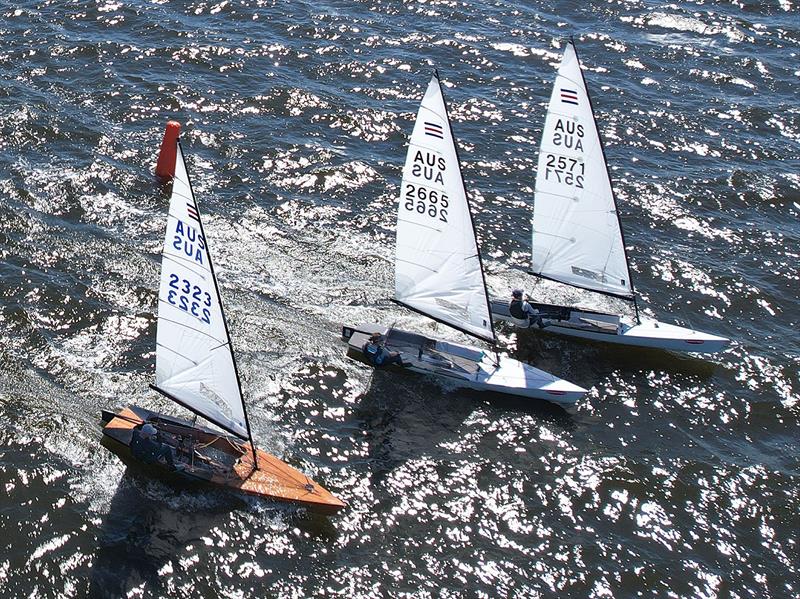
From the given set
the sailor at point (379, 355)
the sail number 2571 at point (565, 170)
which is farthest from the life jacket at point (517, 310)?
the sailor at point (379, 355)

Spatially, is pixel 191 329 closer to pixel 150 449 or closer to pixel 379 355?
pixel 150 449

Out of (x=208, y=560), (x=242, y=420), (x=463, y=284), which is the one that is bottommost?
(x=208, y=560)

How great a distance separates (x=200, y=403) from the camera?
28062mm

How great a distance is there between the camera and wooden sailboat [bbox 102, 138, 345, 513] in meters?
26.3

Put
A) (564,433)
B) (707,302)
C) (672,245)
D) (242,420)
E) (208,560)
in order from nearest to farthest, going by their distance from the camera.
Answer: (208,560) < (242,420) < (564,433) < (707,302) < (672,245)

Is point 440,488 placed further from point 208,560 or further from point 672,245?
point 672,245

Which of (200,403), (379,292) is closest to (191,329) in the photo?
(200,403)

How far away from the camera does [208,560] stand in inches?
1017

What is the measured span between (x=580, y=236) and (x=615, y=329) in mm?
3617

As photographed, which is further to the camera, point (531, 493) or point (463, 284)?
point (463, 284)

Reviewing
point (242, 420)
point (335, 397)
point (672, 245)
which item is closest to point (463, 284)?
point (335, 397)

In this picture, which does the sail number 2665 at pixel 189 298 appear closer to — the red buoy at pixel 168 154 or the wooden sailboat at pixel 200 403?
the wooden sailboat at pixel 200 403

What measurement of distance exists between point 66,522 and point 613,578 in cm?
1509

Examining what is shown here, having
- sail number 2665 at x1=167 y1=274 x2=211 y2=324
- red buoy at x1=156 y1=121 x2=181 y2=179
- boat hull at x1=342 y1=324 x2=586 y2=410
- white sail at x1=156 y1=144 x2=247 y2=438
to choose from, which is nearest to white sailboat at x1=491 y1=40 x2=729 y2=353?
boat hull at x1=342 y1=324 x2=586 y2=410
